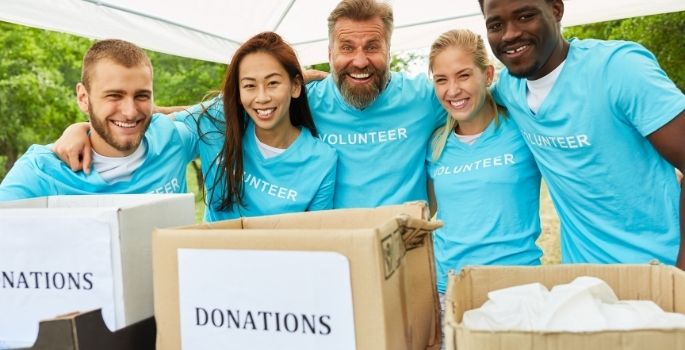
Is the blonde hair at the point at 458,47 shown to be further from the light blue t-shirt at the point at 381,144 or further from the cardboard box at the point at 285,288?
the cardboard box at the point at 285,288

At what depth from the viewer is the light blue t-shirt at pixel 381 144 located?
6.68 feet

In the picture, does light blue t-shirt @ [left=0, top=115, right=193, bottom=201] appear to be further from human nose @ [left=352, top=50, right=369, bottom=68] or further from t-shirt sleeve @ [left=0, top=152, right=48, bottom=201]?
human nose @ [left=352, top=50, right=369, bottom=68]

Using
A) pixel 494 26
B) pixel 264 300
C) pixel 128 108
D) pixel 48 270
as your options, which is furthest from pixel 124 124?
pixel 494 26

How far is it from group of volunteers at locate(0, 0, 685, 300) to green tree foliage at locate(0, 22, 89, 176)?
860 centimetres

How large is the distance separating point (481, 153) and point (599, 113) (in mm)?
459

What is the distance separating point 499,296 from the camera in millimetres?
903

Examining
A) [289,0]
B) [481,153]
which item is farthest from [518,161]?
[289,0]

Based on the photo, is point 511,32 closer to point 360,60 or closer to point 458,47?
point 458,47

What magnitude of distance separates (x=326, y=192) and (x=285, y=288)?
1151mm

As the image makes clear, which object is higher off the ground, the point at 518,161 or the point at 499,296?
the point at 518,161

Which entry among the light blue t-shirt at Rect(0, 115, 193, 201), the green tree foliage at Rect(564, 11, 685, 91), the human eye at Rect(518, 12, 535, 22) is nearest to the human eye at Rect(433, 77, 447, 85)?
the human eye at Rect(518, 12, 535, 22)

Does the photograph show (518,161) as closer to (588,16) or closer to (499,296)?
(499,296)

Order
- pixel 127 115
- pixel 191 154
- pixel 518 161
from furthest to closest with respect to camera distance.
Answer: pixel 191 154 → pixel 518 161 → pixel 127 115

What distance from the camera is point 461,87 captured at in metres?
1.99
